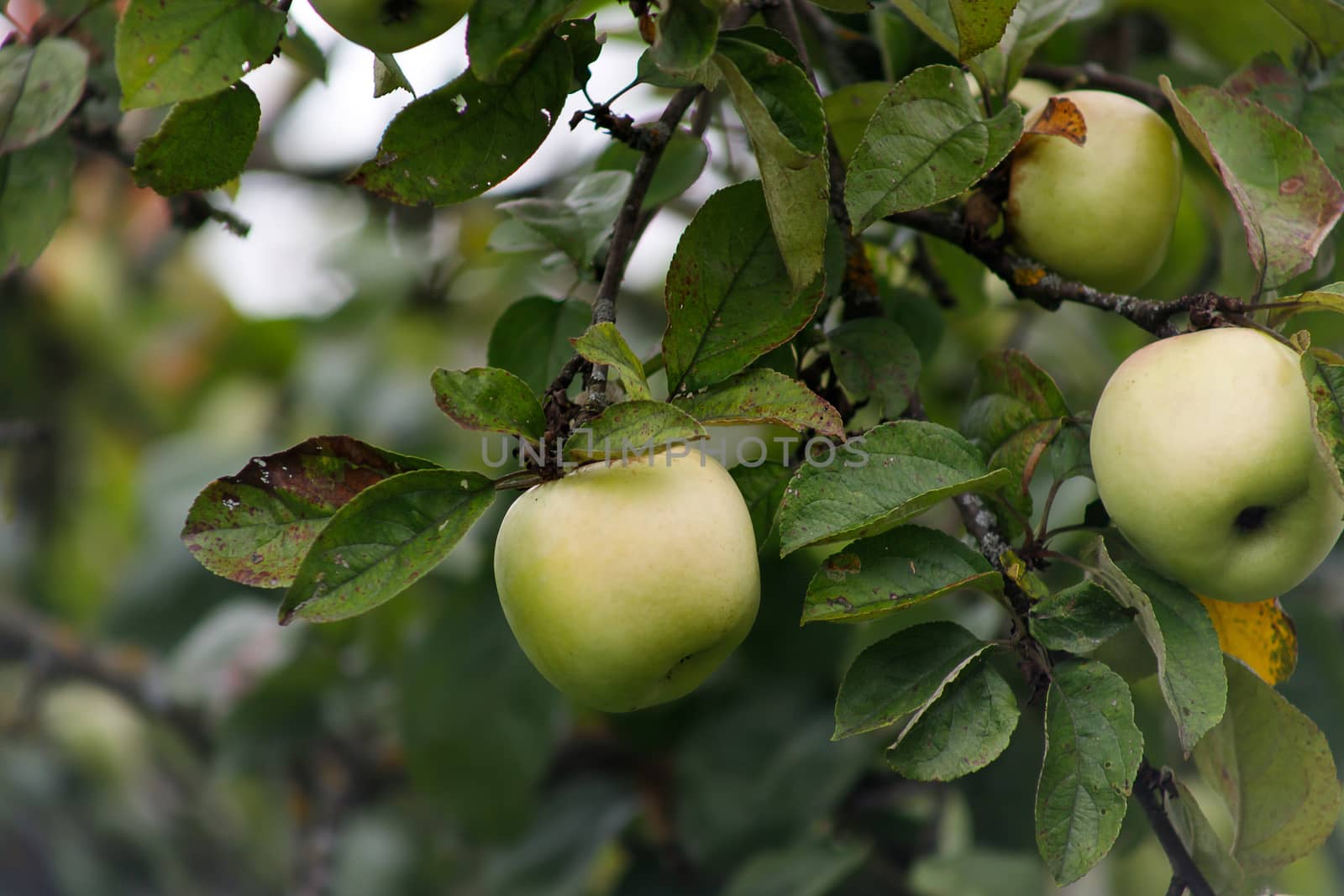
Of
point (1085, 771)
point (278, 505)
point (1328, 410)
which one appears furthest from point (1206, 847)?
point (278, 505)

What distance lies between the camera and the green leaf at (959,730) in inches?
18.7

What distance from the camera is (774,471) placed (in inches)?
22.5

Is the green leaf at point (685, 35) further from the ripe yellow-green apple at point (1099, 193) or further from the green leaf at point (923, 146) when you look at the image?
the ripe yellow-green apple at point (1099, 193)

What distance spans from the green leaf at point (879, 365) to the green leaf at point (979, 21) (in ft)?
0.47

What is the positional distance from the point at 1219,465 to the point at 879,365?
6.9 inches

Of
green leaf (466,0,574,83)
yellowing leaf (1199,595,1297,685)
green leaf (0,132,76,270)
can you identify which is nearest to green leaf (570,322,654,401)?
green leaf (466,0,574,83)

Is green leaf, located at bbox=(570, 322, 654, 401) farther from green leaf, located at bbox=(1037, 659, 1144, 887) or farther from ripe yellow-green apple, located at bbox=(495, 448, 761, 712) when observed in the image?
green leaf, located at bbox=(1037, 659, 1144, 887)

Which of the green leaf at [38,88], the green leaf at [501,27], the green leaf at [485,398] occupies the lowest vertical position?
the green leaf at [485,398]

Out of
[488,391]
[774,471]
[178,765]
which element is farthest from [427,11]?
[178,765]

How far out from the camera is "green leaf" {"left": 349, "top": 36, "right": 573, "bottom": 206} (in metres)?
0.51

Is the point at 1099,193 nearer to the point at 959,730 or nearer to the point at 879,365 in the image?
the point at 879,365

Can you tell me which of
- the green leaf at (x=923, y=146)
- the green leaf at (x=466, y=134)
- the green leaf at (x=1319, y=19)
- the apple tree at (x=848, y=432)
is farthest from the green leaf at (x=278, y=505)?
the green leaf at (x=1319, y=19)

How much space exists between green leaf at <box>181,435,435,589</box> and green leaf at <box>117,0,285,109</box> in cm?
15

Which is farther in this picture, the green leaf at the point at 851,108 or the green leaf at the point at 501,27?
the green leaf at the point at 851,108
